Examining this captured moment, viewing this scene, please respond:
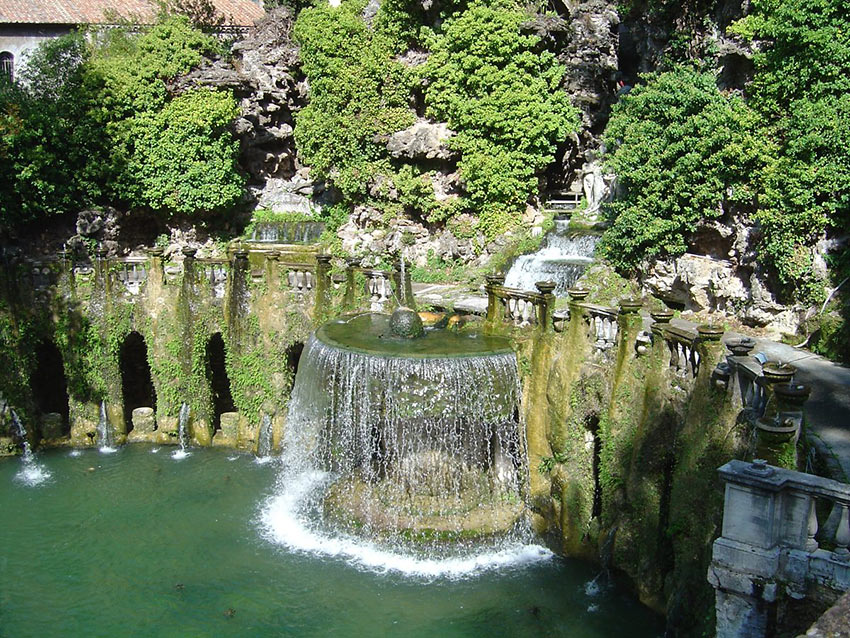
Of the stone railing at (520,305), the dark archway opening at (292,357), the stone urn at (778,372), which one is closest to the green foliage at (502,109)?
the dark archway opening at (292,357)

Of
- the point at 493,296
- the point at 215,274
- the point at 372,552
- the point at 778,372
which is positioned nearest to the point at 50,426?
the point at 215,274

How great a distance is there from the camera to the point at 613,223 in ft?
68.0

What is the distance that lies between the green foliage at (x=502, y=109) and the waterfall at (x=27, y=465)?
14.8m

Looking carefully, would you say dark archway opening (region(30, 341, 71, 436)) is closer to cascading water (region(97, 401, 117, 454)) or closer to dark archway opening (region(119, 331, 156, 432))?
cascading water (region(97, 401, 117, 454))

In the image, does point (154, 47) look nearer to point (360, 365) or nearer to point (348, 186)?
point (348, 186)

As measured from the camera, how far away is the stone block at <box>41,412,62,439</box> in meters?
20.0

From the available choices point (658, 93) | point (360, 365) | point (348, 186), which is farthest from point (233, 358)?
point (658, 93)

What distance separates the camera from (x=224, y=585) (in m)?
13.8

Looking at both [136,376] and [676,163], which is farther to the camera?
[136,376]

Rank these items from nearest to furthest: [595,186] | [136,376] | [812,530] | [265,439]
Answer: [812,530]
[265,439]
[136,376]
[595,186]

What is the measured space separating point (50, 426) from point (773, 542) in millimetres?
17865

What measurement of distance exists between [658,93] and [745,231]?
13.4ft

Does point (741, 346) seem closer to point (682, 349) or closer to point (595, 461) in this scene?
point (682, 349)

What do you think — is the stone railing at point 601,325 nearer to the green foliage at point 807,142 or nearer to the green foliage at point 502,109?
the green foliage at point 807,142
